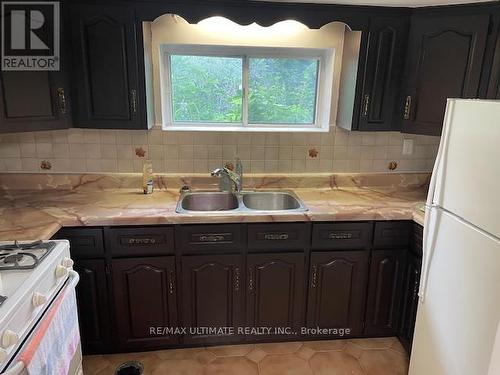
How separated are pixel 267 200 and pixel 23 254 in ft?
4.84

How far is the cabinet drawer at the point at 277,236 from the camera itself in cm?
206

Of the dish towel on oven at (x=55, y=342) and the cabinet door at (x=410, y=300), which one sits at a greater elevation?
the dish towel on oven at (x=55, y=342)

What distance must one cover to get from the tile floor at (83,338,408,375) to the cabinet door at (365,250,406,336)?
132mm

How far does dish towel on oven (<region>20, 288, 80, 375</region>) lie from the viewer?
45.1 inches

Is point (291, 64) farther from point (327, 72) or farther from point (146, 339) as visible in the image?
point (146, 339)

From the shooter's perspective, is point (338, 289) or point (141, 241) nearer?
point (141, 241)

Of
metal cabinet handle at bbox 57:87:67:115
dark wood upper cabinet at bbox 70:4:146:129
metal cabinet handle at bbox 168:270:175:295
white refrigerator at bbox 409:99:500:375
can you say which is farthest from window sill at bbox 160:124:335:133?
white refrigerator at bbox 409:99:500:375

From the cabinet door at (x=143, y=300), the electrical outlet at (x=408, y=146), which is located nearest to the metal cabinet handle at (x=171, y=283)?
the cabinet door at (x=143, y=300)

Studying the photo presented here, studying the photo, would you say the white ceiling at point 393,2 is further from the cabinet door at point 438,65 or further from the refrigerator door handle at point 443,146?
the refrigerator door handle at point 443,146

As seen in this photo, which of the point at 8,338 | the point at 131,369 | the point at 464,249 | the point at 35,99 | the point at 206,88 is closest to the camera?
the point at 8,338

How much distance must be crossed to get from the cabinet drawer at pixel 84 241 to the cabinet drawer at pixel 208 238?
423 mm

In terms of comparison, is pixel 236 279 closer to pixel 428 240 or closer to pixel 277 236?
pixel 277 236

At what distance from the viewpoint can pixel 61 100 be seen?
2.07 metres

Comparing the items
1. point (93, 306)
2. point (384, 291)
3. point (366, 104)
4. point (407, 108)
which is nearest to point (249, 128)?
point (366, 104)
